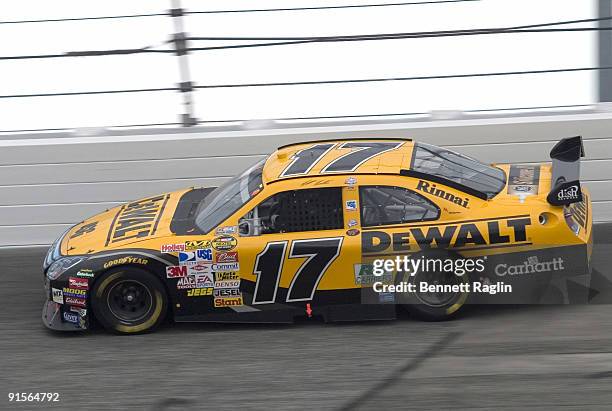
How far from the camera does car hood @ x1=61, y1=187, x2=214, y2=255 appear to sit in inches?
283

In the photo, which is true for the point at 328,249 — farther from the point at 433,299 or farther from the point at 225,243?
the point at 433,299

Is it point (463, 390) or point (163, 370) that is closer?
point (463, 390)

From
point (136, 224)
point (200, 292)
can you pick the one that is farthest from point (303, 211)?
point (136, 224)

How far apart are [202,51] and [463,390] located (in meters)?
4.71

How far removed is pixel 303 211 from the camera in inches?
272

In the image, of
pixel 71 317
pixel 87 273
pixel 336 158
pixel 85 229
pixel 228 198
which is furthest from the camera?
pixel 85 229

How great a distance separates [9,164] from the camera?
9.27 meters

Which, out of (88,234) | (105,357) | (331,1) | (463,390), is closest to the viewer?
(463,390)

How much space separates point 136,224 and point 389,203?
203 cm

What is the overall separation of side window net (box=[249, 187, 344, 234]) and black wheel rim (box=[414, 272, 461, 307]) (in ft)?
2.40

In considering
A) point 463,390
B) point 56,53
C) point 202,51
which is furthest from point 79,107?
point 463,390

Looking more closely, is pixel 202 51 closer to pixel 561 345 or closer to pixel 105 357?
pixel 105 357

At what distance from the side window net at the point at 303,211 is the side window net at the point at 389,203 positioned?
19cm

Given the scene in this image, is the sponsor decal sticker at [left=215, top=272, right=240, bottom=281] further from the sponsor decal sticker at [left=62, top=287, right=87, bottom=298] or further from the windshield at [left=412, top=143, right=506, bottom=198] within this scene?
the windshield at [left=412, top=143, right=506, bottom=198]
